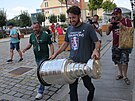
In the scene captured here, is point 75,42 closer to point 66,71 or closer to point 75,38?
point 75,38

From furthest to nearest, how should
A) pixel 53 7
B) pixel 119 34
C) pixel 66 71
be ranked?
pixel 53 7 < pixel 119 34 < pixel 66 71

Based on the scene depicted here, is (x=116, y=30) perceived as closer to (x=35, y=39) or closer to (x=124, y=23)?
(x=124, y=23)

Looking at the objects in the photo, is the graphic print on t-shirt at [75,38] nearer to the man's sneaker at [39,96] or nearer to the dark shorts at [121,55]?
the man's sneaker at [39,96]

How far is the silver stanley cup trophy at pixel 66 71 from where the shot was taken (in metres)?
2.35

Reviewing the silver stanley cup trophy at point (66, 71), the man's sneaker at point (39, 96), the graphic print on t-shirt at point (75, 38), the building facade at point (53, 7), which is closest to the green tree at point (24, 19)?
the building facade at point (53, 7)

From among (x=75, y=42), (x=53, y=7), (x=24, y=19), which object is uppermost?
(x=53, y=7)

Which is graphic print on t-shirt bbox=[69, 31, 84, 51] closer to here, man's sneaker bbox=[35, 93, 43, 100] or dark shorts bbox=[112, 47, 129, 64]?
man's sneaker bbox=[35, 93, 43, 100]

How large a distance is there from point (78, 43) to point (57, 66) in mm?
965

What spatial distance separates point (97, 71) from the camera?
2.45 meters

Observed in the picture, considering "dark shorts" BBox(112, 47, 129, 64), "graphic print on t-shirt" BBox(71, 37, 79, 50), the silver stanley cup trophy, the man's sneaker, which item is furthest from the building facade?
the silver stanley cup trophy

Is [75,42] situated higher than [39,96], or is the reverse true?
[75,42]

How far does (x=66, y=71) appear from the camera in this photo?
2.35 m

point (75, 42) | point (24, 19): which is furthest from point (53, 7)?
point (75, 42)

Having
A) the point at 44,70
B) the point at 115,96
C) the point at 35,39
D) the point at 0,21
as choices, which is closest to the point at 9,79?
the point at 35,39
